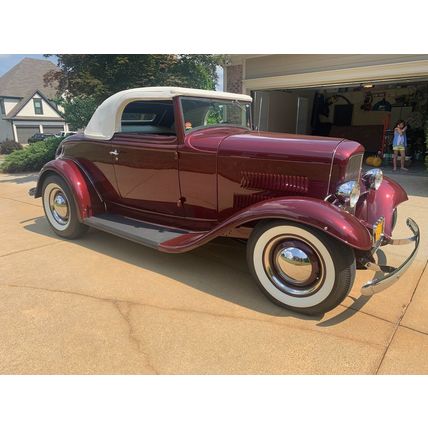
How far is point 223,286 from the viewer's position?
3279mm

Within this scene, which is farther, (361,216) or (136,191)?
(136,191)

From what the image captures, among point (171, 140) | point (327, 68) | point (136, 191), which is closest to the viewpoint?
point (171, 140)

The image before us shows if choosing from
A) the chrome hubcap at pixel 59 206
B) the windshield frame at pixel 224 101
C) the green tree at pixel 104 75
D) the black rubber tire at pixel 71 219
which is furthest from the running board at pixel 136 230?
the green tree at pixel 104 75

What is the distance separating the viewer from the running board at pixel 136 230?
3477mm

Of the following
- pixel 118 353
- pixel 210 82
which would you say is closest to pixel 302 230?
pixel 118 353

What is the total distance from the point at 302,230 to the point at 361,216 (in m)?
1.03

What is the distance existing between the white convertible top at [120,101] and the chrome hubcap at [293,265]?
73.0 inches

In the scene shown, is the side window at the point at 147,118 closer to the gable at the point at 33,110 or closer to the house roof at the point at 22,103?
the gable at the point at 33,110

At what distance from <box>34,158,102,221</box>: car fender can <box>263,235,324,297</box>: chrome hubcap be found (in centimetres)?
242

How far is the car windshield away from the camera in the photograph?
11.6 ft

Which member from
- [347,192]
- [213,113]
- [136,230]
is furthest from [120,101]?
[347,192]

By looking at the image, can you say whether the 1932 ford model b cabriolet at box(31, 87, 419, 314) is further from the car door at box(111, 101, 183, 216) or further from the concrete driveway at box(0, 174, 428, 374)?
the concrete driveway at box(0, 174, 428, 374)

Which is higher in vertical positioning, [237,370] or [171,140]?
[171,140]

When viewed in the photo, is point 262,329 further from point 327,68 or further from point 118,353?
point 327,68
